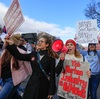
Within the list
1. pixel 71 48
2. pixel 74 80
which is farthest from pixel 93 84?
pixel 71 48

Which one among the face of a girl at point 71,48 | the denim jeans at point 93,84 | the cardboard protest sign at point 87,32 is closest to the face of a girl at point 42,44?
the face of a girl at point 71,48

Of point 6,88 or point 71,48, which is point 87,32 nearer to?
point 71,48

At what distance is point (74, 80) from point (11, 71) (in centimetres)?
115

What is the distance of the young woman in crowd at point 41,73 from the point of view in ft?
14.7

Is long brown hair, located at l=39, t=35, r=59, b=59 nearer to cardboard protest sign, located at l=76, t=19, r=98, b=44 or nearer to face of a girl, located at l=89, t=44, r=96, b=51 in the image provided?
face of a girl, located at l=89, t=44, r=96, b=51

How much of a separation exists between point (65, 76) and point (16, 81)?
932mm

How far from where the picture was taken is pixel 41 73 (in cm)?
450

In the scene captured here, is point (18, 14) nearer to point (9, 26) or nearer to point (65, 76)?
point (9, 26)

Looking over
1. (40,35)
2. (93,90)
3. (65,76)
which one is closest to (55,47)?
(40,35)

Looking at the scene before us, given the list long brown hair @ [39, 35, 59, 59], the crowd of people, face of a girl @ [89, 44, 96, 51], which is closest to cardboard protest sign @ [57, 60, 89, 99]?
the crowd of people

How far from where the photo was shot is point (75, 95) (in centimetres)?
523

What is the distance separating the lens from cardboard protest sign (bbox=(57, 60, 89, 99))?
517 cm

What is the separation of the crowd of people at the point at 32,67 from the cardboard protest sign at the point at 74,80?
0.32ft

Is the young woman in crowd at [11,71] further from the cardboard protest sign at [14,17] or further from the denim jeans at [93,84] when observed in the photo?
the denim jeans at [93,84]
